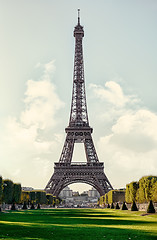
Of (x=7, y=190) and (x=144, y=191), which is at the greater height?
(x=7, y=190)

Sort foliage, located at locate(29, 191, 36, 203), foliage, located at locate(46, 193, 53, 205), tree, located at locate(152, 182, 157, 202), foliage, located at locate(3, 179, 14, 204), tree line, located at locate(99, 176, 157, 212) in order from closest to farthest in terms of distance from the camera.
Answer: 1. tree, located at locate(152, 182, 157, 202)
2. tree line, located at locate(99, 176, 157, 212)
3. foliage, located at locate(3, 179, 14, 204)
4. foliage, located at locate(29, 191, 36, 203)
5. foliage, located at locate(46, 193, 53, 205)

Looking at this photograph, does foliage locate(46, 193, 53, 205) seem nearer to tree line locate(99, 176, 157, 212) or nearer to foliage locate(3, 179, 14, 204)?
foliage locate(3, 179, 14, 204)

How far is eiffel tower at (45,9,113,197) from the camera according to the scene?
72650 millimetres

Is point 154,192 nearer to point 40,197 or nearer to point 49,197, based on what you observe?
point 40,197

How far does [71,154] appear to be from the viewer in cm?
7619

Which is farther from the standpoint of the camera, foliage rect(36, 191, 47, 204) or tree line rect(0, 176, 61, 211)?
foliage rect(36, 191, 47, 204)

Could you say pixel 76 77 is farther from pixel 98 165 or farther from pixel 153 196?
pixel 153 196

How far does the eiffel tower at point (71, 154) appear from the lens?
238 ft

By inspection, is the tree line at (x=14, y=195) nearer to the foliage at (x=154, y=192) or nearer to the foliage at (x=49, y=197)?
the foliage at (x=49, y=197)

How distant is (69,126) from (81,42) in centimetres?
2448

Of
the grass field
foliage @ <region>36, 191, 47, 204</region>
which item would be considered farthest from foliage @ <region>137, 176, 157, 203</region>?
foliage @ <region>36, 191, 47, 204</region>

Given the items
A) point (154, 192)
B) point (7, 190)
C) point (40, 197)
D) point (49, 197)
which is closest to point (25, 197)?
point (40, 197)

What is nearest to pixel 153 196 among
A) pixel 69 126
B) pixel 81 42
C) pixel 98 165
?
pixel 98 165

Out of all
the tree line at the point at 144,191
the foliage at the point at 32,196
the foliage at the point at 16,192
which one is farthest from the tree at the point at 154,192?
the foliage at the point at 32,196
